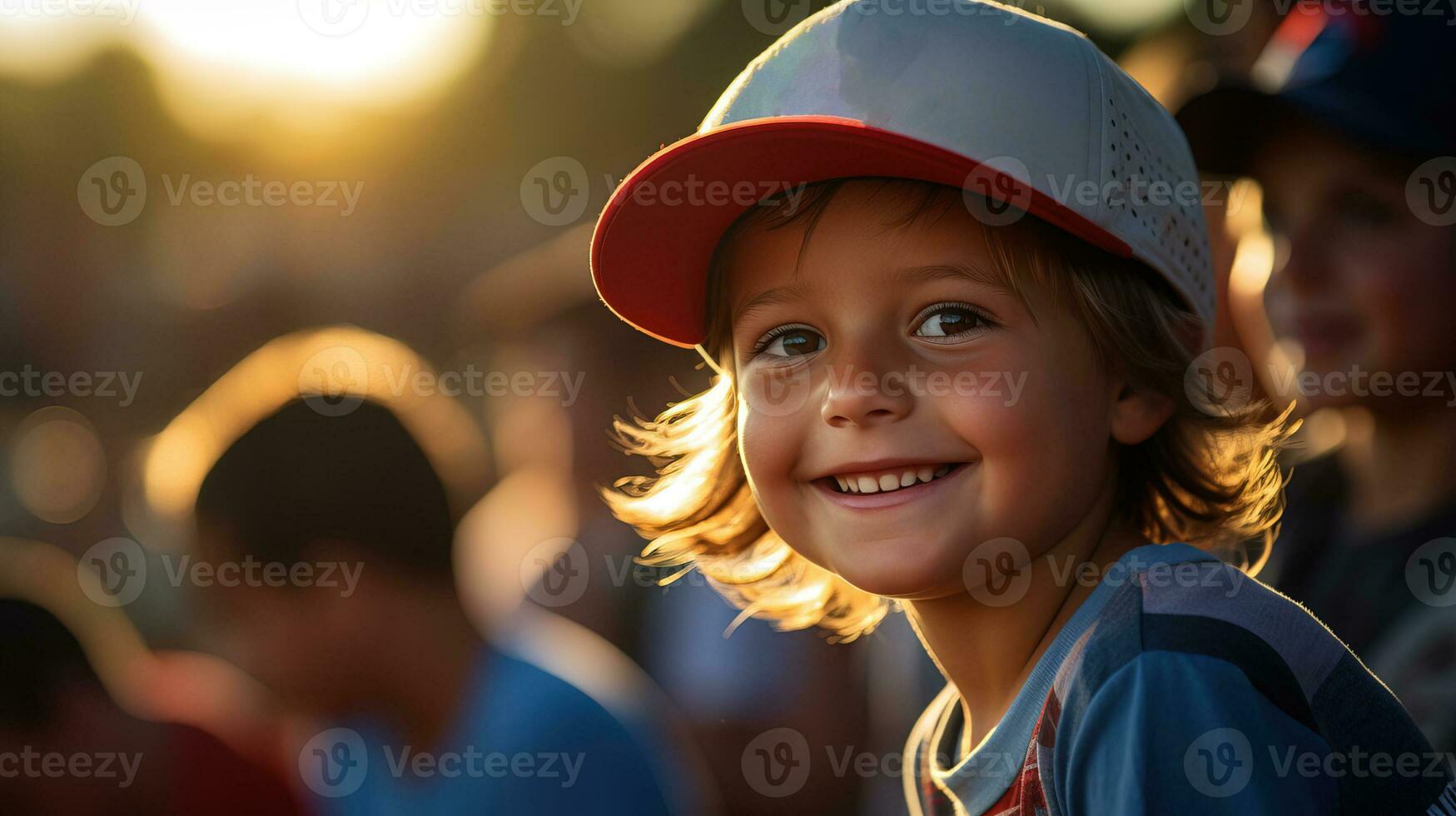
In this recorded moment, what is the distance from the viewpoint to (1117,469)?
63.5 inches

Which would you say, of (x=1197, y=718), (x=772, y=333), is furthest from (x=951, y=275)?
(x=1197, y=718)

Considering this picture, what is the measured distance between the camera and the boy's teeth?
1.43 meters

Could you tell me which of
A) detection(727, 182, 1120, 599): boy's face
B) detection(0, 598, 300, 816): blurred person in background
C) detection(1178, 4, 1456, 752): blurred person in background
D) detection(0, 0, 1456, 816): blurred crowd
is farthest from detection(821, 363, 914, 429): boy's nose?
detection(0, 598, 300, 816): blurred person in background

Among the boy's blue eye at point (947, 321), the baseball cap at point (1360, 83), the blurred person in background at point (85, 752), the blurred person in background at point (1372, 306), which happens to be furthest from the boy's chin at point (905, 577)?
the blurred person in background at point (85, 752)

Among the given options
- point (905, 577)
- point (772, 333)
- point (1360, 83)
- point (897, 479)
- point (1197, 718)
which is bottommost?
point (1197, 718)

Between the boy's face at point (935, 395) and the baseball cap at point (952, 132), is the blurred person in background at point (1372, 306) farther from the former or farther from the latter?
the boy's face at point (935, 395)

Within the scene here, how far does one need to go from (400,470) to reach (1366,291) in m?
1.83

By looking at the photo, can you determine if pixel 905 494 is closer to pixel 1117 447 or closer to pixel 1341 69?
pixel 1117 447

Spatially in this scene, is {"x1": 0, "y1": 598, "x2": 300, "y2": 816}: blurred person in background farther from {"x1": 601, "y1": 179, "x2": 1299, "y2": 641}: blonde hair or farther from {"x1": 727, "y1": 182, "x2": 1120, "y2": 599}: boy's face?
{"x1": 727, "y1": 182, "x2": 1120, "y2": 599}: boy's face

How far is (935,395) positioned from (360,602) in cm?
144

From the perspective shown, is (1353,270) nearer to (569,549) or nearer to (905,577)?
(905,577)

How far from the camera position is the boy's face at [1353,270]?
7.06 ft

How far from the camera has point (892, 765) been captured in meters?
2.78

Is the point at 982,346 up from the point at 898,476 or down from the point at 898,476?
up
